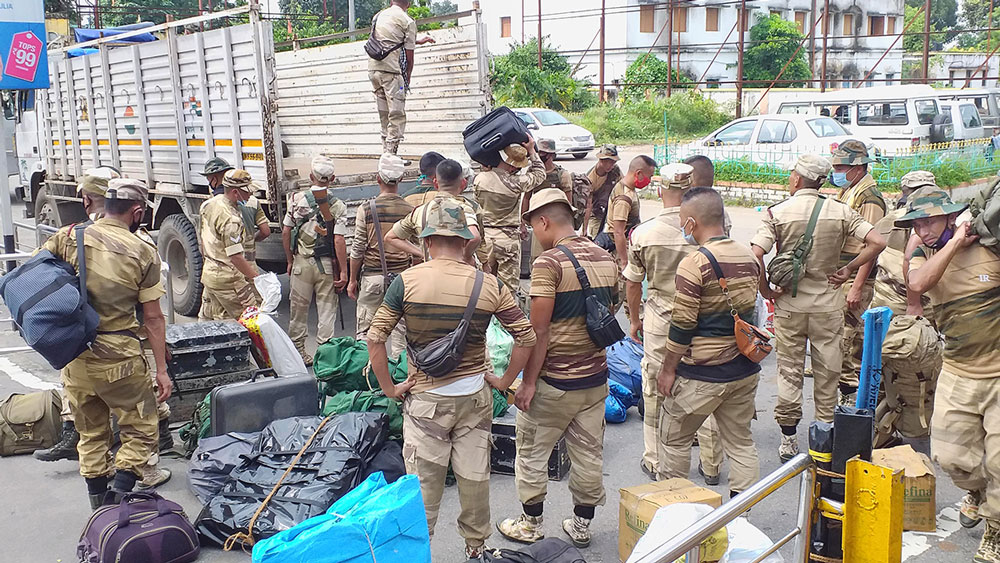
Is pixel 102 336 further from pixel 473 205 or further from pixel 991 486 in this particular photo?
pixel 991 486

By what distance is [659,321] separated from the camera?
5145mm

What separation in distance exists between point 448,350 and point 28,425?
337cm

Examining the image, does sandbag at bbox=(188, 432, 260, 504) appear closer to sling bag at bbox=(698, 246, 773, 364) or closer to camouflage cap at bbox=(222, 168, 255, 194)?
camouflage cap at bbox=(222, 168, 255, 194)

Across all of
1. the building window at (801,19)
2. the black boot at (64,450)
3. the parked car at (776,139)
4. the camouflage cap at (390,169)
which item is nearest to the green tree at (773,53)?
the building window at (801,19)

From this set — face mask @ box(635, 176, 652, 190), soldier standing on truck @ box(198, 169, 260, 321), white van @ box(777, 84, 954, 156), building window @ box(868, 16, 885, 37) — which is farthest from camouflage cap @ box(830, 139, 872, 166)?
building window @ box(868, 16, 885, 37)

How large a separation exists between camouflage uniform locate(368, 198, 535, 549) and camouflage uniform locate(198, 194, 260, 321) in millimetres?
3380

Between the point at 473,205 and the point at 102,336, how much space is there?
299 cm

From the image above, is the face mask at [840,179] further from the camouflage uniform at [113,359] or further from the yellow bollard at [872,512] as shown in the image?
the camouflage uniform at [113,359]

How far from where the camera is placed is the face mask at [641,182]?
670 cm

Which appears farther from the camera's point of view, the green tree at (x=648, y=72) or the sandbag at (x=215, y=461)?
the green tree at (x=648, y=72)

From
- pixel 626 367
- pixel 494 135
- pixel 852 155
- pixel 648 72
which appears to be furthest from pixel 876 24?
pixel 626 367

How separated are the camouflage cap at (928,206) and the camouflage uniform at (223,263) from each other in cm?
485

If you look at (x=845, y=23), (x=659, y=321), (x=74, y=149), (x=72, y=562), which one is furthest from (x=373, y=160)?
(x=845, y=23)

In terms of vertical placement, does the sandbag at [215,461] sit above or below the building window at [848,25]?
below
